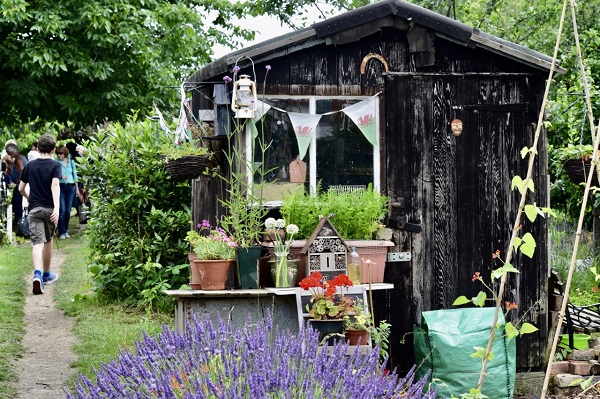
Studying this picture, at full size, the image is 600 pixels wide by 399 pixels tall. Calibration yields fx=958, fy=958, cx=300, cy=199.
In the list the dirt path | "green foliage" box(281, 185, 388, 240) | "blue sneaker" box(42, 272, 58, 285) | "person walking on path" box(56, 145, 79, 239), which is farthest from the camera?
"person walking on path" box(56, 145, 79, 239)

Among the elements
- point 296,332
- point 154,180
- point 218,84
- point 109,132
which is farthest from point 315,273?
point 109,132

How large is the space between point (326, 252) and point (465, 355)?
148cm

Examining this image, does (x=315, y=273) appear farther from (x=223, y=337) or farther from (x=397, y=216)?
(x=223, y=337)

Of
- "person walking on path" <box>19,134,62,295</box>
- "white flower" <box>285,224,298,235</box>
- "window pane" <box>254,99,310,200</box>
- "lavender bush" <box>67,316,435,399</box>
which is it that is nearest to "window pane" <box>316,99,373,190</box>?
"window pane" <box>254,99,310,200</box>

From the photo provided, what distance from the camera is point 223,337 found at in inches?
189

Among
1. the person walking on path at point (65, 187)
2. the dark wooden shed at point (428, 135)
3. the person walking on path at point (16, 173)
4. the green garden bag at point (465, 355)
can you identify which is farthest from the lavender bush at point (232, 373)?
the person walking on path at point (16, 173)

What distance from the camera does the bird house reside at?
25.0 feet

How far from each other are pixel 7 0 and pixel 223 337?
10.3 meters

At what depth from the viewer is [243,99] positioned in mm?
7867

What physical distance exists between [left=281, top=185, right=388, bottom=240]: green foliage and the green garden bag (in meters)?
0.97

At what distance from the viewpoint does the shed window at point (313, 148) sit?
27.1ft

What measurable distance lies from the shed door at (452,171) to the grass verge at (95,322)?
240cm

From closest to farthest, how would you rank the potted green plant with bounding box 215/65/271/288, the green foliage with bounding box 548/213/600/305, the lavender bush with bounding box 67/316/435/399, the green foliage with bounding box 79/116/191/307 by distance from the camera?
the lavender bush with bounding box 67/316/435/399, the potted green plant with bounding box 215/65/271/288, the green foliage with bounding box 79/116/191/307, the green foliage with bounding box 548/213/600/305

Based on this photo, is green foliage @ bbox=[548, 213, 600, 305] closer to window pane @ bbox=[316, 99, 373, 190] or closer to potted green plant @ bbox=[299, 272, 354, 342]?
window pane @ bbox=[316, 99, 373, 190]
